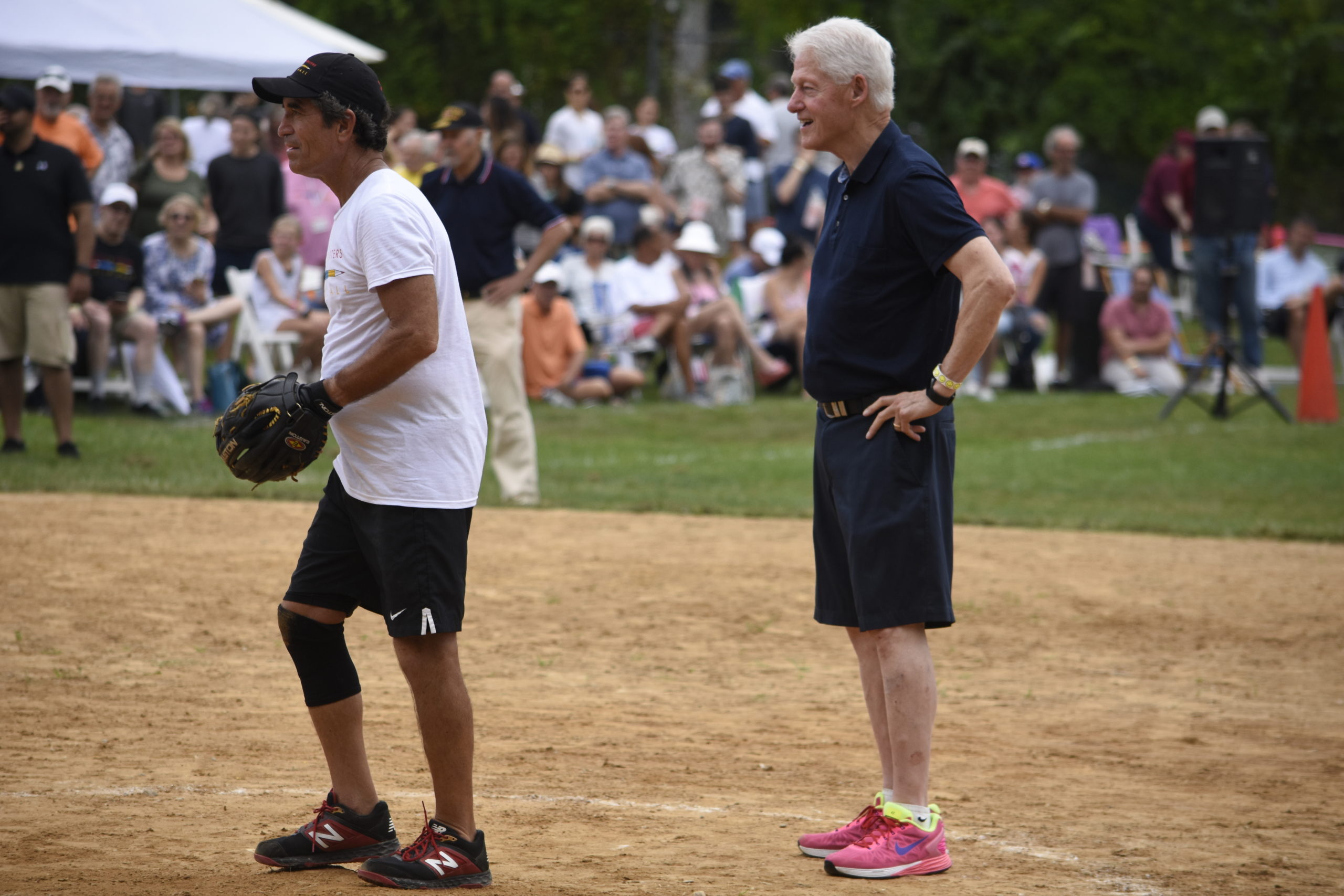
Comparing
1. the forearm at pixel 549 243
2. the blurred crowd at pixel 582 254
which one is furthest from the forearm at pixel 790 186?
the forearm at pixel 549 243

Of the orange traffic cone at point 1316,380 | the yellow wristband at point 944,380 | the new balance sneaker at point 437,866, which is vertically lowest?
the new balance sneaker at point 437,866

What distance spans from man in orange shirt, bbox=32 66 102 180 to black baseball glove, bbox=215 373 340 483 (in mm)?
10539

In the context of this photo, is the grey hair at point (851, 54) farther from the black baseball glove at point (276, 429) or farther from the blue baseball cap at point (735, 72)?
the blue baseball cap at point (735, 72)

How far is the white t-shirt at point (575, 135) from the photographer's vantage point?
19.4 m

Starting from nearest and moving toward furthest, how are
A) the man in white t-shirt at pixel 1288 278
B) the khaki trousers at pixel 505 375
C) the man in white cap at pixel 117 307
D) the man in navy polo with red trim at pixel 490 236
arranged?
the man in navy polo with red trim at pixel 490 236 → the khaki trousers at pixel 505 375 → the man in white cap at pixel 117 307 → the man in white t-shirt at pixel 1288 278

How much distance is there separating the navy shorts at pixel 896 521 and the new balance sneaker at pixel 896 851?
22.3 inches

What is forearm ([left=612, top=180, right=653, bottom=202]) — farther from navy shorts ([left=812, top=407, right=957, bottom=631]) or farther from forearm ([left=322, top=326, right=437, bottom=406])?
forearm ([left=322, top=326, right=437, bottom=406])

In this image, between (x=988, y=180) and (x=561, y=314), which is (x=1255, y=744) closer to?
(x=561, y=314)

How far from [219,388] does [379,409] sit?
34.6ft

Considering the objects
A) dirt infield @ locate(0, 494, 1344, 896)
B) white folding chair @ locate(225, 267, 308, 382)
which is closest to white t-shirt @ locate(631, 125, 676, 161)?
white folding chair @ locate(225, 267, 308, 382)

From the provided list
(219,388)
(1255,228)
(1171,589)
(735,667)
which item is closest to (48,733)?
(735,667)

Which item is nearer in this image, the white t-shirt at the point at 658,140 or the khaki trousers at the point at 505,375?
the khaki trousers at the point at 505,375

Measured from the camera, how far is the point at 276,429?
421cm

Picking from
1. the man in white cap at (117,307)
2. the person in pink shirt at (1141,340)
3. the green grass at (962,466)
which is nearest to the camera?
the green grass at (962,466)
